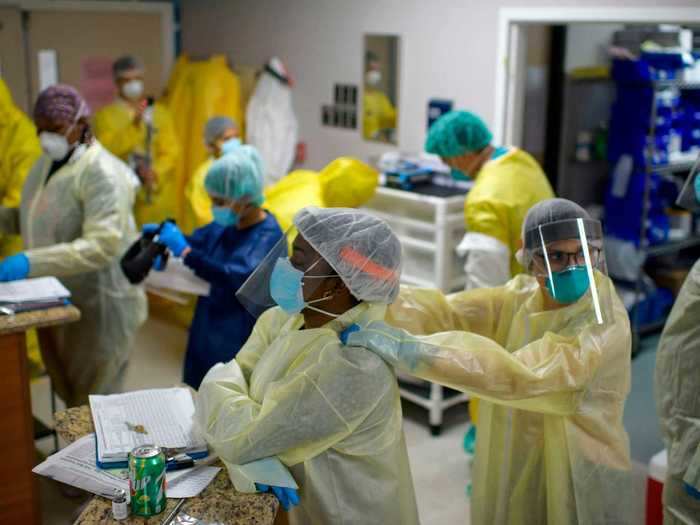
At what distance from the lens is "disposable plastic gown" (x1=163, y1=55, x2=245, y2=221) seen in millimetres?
5023

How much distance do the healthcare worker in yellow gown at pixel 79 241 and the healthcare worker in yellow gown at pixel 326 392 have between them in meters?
1.41

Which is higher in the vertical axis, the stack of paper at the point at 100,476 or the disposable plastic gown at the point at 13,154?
the disposable plastic gown at the point at 13,154

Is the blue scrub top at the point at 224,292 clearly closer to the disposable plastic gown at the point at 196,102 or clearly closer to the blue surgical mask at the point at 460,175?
the blue surgical mask at the point at 460,175

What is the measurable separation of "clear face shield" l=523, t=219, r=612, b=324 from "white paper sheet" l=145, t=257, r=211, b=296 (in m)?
1.24

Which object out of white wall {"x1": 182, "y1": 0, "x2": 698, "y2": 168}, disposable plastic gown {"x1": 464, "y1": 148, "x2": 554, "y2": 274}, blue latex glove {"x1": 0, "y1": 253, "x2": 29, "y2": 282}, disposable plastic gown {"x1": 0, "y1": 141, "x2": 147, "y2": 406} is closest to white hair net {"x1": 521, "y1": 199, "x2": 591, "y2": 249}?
disposable plastic gown {"x1": 464, "y1": 148, "x2": 554, "y2": 274}

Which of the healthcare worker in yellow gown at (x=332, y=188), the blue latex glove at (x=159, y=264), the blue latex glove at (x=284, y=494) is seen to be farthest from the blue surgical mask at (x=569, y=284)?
the healthcare worker in yellow gown at (x=332, y=188)

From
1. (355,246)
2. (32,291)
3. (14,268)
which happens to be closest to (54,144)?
(14,268)

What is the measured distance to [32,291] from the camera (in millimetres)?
2752

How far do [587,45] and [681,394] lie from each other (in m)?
3.10

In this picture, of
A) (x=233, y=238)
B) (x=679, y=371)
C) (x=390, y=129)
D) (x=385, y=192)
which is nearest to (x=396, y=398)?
(x=679, y=371)

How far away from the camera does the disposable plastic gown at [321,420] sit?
1612mm

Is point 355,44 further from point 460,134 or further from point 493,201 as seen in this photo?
point 493,201

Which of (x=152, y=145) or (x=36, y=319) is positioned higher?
(x=152, y=145)

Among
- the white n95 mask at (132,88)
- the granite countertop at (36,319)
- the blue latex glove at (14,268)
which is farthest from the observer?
the white n95 mask at (132,88)
